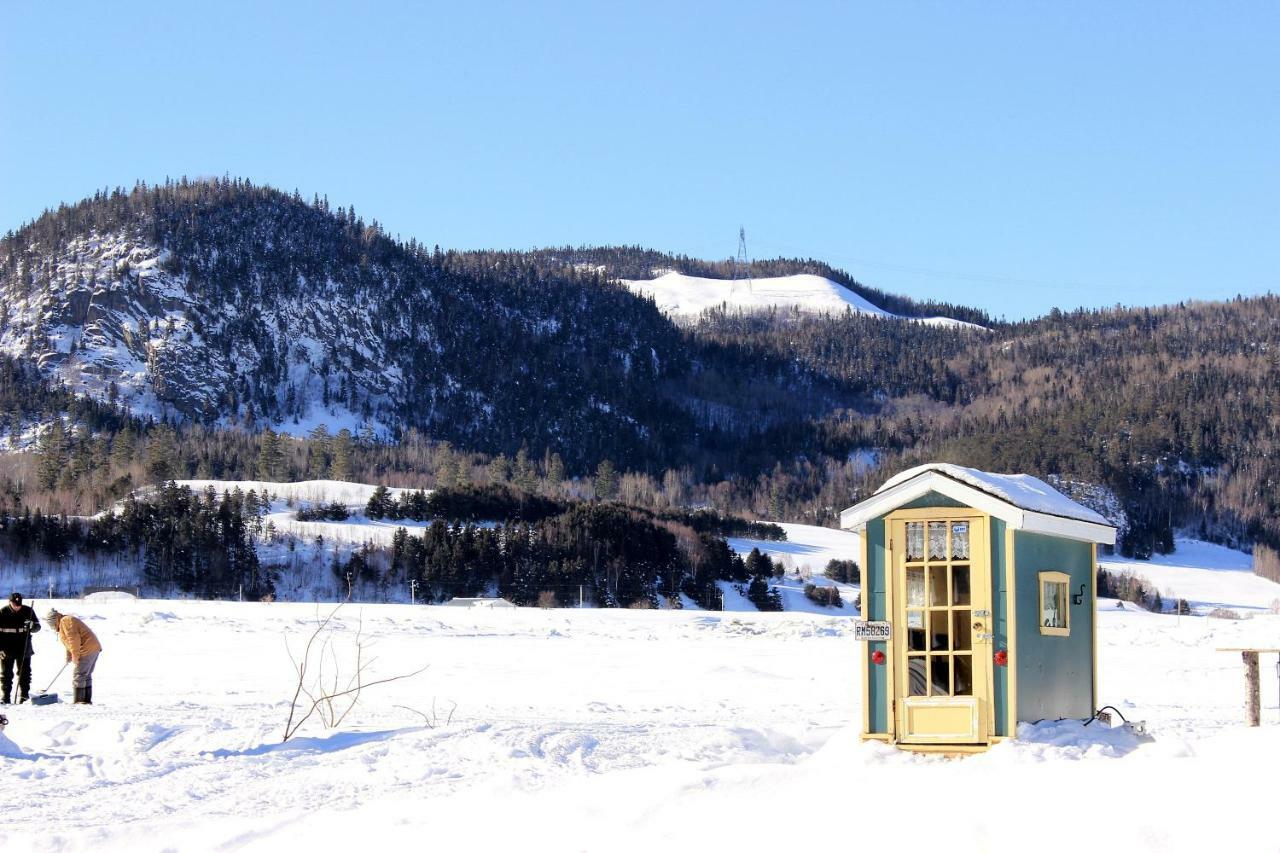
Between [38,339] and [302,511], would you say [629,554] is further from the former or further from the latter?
[38,339]

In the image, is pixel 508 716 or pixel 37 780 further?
pixel 508 716

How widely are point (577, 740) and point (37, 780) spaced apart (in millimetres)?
5257

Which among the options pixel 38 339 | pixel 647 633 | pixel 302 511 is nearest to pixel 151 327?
pixel 38 339

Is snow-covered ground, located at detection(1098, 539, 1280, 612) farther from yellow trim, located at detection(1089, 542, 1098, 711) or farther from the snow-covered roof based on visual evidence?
the snow-covered roof

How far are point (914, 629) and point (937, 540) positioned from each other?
86 centimetres

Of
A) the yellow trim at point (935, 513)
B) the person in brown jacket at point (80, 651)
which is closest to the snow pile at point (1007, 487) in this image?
the yellow trim at point (935, 513)

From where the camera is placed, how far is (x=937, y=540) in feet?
45.6

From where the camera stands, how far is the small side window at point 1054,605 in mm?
14238

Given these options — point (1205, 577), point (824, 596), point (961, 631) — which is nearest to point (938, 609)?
point (961, 631)

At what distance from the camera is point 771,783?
37.2 ft

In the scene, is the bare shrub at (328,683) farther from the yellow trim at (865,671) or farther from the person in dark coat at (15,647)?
the yellow trim at (865,671)

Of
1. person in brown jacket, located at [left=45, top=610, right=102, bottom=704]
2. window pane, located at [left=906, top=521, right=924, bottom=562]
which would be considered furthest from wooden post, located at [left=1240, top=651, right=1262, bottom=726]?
person in brown jacket, located at [left=45, top=610, right=102, bottom=704]

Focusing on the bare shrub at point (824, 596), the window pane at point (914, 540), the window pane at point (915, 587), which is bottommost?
the bare shrub at point (824, 596)

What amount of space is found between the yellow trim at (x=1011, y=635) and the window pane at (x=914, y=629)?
82cm
